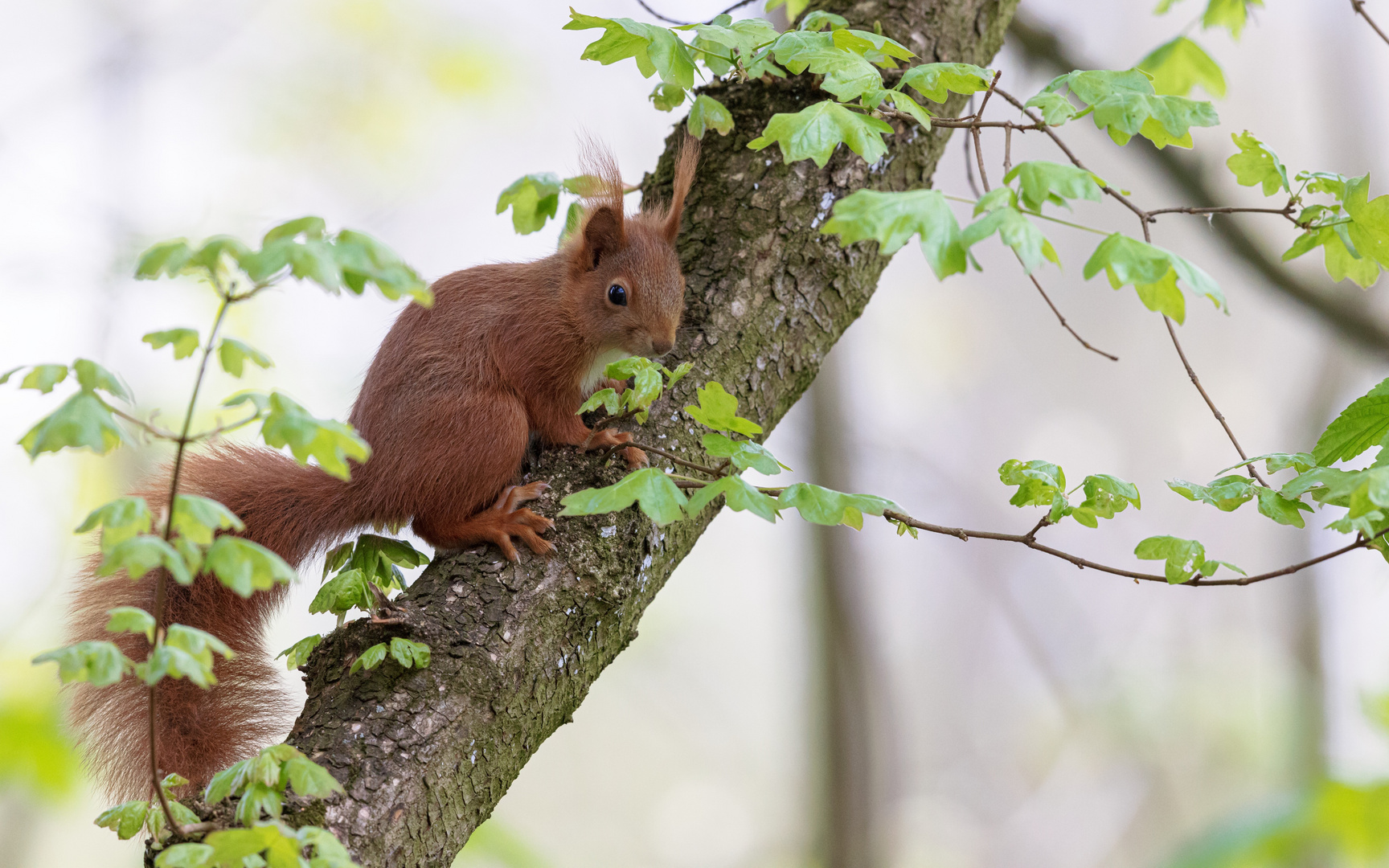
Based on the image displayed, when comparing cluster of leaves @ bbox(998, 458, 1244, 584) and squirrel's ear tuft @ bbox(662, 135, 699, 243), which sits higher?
squirrel's ear tuft @ bbox(662, 135, 699, 243)

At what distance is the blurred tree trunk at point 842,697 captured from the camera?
4070 millimetres

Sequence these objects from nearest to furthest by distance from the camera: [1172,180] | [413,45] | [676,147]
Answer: [676,147], [1172,180], [413,45]

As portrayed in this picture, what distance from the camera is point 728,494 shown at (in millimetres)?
1237

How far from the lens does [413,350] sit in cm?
205

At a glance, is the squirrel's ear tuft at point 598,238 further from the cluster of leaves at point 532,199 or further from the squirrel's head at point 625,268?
the cluster of leaves at point 532,199

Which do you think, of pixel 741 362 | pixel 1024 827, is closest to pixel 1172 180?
pixel 741 362

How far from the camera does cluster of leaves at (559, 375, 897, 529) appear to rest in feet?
4.02

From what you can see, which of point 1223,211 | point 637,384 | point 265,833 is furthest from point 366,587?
point 1223,211

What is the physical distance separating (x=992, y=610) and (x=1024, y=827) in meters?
1.50

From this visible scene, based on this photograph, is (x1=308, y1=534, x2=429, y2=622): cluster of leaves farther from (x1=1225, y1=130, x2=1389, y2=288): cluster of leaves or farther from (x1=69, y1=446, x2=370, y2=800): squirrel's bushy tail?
(x1=1225, y1=130, x2=1389, y2=288): cluster of leaves

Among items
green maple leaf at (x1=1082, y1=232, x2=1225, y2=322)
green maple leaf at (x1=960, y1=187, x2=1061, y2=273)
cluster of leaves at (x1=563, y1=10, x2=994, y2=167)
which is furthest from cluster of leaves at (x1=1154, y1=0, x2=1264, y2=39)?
green maple leaf at (x1=960, y1=187, x2=1061, y2=273)

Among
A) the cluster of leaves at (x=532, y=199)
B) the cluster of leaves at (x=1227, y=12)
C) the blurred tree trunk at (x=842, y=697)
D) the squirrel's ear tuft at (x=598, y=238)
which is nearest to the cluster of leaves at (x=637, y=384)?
the cluster of leaves at (x=532, y=199)

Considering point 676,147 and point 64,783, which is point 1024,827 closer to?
point 676,147

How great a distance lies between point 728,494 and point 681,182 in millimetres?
1101
